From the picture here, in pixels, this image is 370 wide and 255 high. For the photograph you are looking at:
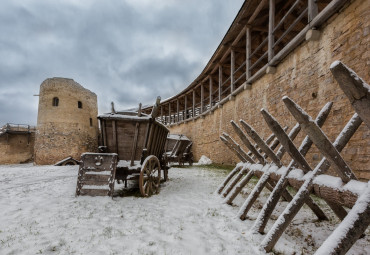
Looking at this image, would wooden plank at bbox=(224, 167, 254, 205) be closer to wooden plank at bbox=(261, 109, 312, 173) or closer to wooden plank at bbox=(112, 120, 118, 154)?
wooden plank at bbox=(261, 109, 312, 173)

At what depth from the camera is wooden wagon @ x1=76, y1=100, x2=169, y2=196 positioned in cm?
344

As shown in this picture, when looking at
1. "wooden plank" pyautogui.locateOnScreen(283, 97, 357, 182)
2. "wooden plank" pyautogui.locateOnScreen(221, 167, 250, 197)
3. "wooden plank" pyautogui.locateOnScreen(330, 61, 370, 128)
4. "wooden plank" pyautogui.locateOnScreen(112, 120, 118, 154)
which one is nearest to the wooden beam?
"wooden plank" pyautogui.locateOnScreen(221, 167, 250, 197)

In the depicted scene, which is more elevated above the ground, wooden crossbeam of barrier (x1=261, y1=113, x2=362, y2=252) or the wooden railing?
the wooden railing

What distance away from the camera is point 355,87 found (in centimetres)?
95

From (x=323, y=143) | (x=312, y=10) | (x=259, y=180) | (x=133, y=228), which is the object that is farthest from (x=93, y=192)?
(x=312, y=10)

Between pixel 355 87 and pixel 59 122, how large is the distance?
19807mm

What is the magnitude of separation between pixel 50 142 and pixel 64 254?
1811 cm

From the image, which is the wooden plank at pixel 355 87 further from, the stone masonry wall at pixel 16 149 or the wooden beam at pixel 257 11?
the stone masonry wall at pixel 16 149

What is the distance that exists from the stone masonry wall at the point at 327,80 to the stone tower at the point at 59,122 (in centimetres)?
1624

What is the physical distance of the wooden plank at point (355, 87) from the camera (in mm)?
927

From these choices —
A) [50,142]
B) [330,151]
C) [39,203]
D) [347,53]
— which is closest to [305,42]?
[347,53]

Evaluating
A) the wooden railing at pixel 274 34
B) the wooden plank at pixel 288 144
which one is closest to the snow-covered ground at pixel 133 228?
the wooden plank at pixel 288 144

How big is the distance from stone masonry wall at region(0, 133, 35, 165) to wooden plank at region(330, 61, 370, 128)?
92.3ft

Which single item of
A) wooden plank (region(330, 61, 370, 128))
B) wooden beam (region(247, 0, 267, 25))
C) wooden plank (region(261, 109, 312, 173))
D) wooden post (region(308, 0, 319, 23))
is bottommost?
wooden plank (region(261, 109, 312, 173))
